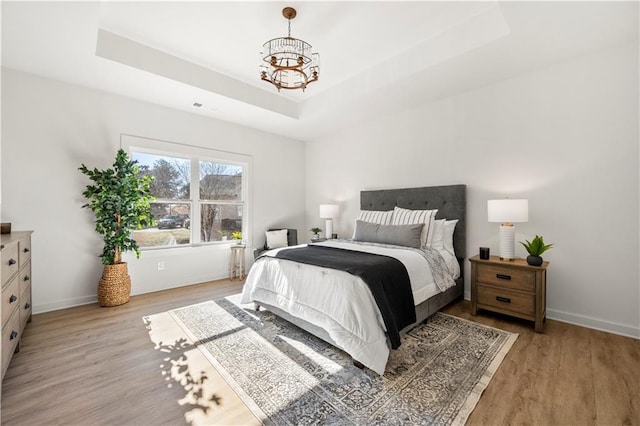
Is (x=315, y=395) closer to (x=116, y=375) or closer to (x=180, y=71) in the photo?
(x=116, y=375)

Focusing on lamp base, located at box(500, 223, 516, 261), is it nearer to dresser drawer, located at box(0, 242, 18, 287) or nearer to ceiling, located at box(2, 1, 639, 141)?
ceiling, located at box(2, 1, 639, 141)

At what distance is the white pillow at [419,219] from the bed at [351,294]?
0.29 m

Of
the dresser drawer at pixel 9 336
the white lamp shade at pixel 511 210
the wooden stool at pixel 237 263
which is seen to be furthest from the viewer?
the wooden stool at pixel 237 263

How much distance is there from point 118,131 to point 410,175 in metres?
4.02

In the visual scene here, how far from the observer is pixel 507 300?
2.71 metres

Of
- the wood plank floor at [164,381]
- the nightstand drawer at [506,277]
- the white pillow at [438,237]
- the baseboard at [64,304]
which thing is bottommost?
the wood plank floor at [164,381]

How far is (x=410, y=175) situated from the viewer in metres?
4.05

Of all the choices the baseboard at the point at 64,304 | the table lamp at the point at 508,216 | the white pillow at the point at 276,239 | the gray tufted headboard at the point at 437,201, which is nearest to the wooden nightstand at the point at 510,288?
the table lamp at the point at 508,216

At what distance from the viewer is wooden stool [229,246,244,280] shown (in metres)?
4.56

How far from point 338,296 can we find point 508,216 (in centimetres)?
193

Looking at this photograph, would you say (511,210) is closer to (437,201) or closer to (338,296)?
(437,201)

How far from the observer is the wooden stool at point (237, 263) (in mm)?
4559

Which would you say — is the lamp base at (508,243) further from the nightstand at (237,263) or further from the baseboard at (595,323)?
the nightstand at (237,263)

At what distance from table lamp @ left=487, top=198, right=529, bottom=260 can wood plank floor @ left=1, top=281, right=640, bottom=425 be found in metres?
0.73
